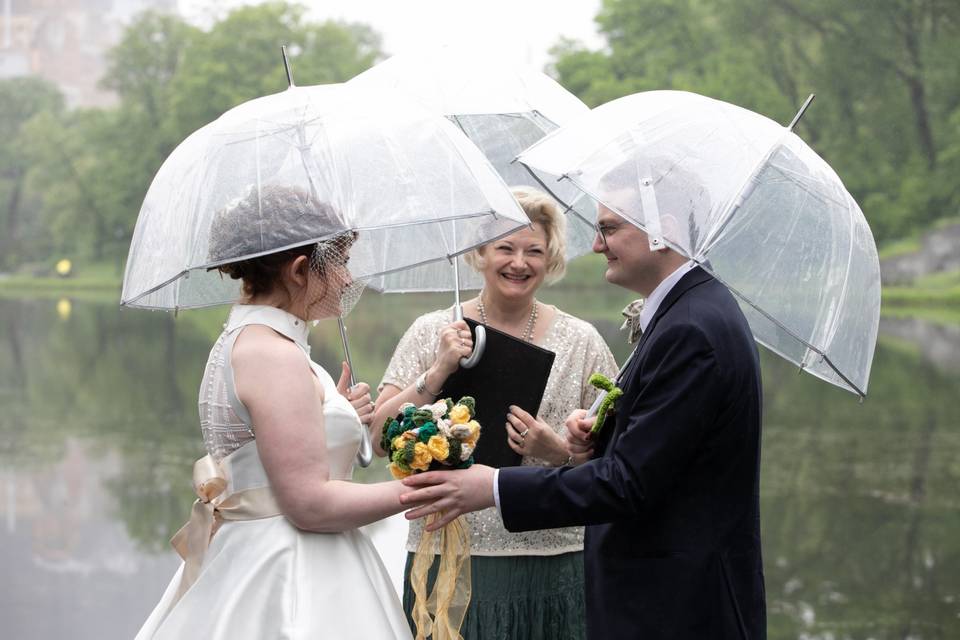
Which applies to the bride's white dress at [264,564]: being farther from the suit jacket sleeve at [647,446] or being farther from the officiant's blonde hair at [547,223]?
the officiant's blonde hair at [547,223]

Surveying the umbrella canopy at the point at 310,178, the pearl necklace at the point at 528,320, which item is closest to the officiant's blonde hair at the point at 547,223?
the pearl necklace at the point at 528,320

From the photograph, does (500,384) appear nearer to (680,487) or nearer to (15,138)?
(680,487)

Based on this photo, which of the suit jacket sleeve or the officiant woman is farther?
the officiant woman

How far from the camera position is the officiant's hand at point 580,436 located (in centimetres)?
274

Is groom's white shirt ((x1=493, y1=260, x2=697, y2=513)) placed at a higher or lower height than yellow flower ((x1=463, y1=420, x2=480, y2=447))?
higher

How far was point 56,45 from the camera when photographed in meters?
73.9

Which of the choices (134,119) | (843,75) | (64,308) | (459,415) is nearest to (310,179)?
(459,415)

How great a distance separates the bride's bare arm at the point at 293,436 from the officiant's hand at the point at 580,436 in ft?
1.75

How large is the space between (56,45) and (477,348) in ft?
256

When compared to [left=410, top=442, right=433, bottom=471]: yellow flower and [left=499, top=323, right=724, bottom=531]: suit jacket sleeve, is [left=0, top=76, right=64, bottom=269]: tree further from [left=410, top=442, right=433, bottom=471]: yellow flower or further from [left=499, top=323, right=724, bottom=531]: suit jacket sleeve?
[left=499, top=323, right=724, bottom=531]: suit jacket sleeve

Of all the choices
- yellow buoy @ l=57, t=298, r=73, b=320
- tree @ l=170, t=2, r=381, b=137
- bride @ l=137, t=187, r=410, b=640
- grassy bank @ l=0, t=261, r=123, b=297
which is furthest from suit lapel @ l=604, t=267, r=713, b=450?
grassy bank @ l=0, t=261, r=123, b=297

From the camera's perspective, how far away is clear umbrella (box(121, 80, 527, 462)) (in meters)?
2.41

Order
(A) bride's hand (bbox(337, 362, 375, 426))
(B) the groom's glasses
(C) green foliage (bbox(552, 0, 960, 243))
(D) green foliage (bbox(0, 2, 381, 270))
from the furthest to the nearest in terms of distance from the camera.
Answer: (D) green foliage (bbox(0, 2, 381, 270)), (C) green foliage (bbox(552, 0, 960, 243)), (A) bride's hand (bbox(337, 362, 375, 426)), (B) the groom's glasses

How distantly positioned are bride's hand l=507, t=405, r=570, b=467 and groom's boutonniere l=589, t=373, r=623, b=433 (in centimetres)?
37
